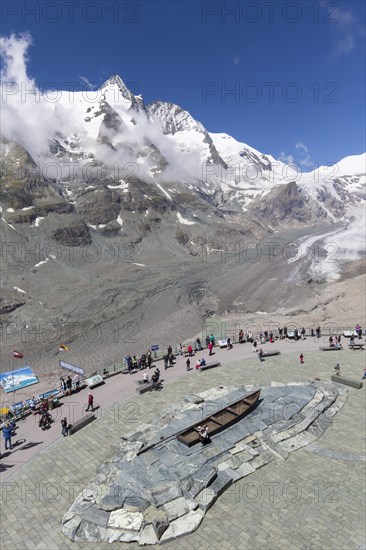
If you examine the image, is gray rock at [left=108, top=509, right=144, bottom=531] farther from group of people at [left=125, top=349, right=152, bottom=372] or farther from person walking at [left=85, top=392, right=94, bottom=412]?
group of people at [left=125, top=349, right=152, bottom=372]

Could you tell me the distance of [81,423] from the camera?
23344 millimetres

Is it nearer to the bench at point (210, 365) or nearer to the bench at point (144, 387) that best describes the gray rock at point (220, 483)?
the bench at point (144, 387)

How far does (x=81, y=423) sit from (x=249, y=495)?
10560 millimetres

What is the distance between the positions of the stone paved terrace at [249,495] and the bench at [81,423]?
0.46 m

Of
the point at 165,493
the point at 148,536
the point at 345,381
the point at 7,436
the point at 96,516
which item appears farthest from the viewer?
the point at 345,381

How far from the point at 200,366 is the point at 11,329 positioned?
3842 centimetres

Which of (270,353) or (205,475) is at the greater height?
(270,353)

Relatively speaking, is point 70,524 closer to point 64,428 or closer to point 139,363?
point 64,428

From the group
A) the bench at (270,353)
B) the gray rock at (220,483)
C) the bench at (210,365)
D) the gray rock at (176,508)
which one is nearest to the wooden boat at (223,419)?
the gray rock at (220,483)

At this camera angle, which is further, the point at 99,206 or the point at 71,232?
the point at 99,206

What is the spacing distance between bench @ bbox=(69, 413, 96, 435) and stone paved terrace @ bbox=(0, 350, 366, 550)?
1.52 ft

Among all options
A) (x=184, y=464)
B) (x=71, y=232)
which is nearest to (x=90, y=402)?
(x=184, y=464)

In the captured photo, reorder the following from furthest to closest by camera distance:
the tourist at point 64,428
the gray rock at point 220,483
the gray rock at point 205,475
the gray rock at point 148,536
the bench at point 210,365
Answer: the bench at point 210,365 < the tourist at point 64,428 < the gray rock at point 205,475 < the gray rock at point 220,483 < the gray rock at point 148,536

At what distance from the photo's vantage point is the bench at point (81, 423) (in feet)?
74.8
